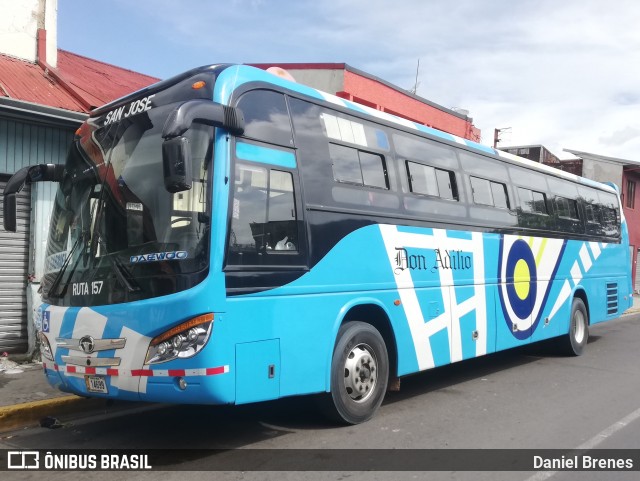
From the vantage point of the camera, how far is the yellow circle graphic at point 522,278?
365 inches

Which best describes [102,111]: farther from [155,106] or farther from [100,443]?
[100,443]

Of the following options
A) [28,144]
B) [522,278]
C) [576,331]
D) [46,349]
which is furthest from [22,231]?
[576,331]

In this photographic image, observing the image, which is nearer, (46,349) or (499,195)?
(46,349)

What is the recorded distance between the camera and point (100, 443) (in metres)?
5.77

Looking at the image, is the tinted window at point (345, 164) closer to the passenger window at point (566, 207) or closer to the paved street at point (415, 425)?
the paved street at point (415, 425)

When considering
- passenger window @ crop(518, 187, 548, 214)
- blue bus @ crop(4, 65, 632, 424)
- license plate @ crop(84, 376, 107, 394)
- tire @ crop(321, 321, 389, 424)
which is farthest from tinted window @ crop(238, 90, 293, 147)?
passenger window @ crop(518, 187, 548, 214)

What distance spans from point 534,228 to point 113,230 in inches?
282

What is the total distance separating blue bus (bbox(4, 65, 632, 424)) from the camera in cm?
478

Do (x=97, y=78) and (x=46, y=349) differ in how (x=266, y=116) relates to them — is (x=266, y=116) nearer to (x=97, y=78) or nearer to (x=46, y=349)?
(x=46, y=349)

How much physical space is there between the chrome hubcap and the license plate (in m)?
2.31

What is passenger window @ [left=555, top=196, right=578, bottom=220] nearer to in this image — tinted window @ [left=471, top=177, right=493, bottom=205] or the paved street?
tinted window @ [left=471, top=177, right=493, bottom=205]

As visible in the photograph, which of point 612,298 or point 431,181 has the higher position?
point 431,181

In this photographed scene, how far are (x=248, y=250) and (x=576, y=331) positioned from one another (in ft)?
Result: 27.6

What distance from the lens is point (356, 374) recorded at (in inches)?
242
